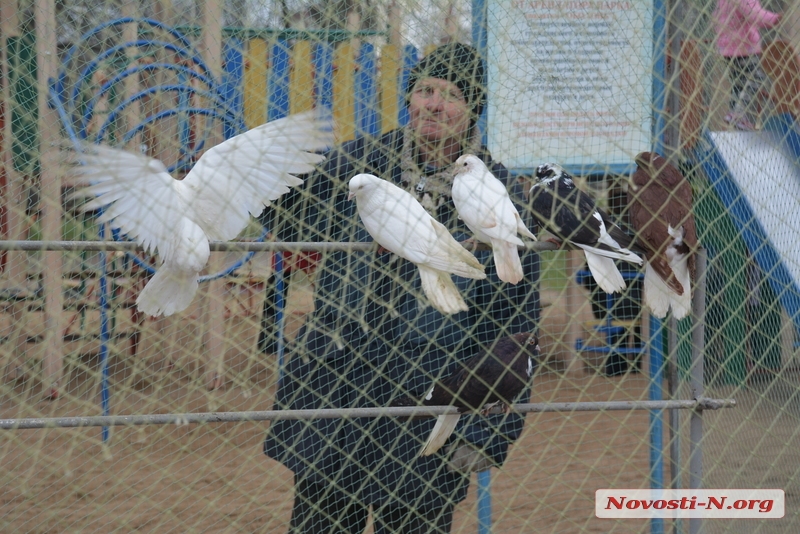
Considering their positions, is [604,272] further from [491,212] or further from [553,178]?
[491,212]

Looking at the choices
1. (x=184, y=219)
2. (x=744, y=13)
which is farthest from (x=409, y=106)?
(x=744, y=13)

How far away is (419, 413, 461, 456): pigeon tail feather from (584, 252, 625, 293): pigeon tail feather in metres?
0.65

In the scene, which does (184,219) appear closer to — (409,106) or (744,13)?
(409,106)

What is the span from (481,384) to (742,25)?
1.57m

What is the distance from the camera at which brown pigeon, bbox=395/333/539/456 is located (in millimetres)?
2375

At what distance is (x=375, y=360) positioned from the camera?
260 cm

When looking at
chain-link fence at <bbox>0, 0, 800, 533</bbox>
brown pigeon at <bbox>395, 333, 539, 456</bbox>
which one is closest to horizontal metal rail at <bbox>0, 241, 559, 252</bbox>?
chain-link fence at <bbox>0, 0, 800, 533</bbox>

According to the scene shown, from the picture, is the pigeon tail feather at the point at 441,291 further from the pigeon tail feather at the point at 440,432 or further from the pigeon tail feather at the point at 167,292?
the pigeon tail feather at the point at 167,292

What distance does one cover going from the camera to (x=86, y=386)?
4.06 metres

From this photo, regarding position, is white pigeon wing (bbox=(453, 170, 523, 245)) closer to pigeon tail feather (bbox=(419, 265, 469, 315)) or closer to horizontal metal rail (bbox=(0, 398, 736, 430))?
pigeon tail feather (bbox=(419, 265, 469, 315))

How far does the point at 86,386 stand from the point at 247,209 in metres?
2.14

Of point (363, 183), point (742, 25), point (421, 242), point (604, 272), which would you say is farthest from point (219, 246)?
point (742, 25)

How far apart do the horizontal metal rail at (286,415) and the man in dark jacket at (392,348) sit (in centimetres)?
22

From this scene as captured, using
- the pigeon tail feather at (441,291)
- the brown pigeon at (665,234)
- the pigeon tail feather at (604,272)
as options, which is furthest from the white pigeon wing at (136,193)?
the brown pigeon at (665,234)
